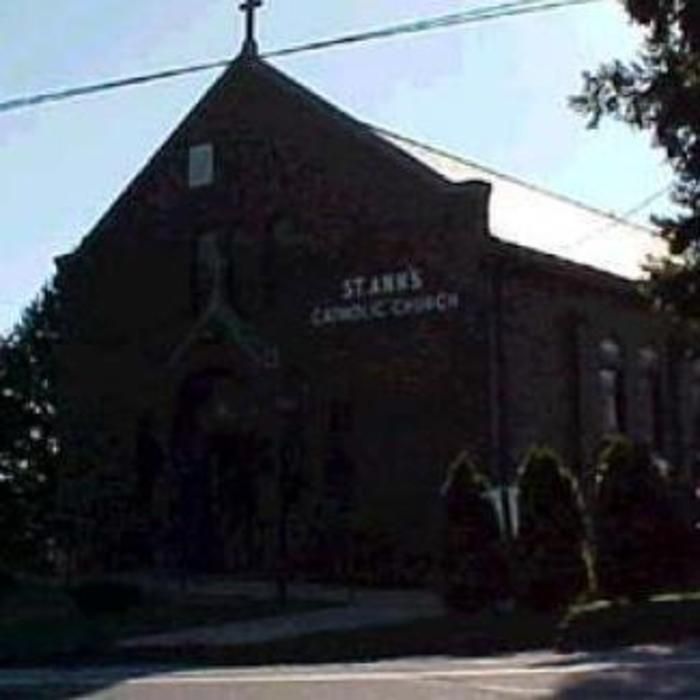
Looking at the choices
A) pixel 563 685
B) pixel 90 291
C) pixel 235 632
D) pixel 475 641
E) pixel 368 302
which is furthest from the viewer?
pixel 90 291

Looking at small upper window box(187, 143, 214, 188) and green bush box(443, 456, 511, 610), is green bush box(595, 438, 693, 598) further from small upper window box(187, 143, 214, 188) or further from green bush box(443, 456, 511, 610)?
small upper window box(187, 143, 214, 188)

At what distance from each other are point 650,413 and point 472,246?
7308mm

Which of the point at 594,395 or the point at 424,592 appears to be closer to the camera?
the point at 424,592

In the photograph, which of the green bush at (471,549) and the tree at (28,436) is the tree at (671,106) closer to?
the green bush at (471,549)

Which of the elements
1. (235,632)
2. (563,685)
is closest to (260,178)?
(235,632)

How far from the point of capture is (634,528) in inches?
918

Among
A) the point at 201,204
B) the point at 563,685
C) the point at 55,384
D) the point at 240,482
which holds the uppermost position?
the point at 201,204

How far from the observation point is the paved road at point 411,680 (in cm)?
1444

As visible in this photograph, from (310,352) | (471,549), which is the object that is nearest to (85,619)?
(471,549)

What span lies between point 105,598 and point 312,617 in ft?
12.0

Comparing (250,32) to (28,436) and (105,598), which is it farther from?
(28,436)

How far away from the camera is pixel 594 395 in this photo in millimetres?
32938

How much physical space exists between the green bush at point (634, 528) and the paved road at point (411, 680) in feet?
16.2

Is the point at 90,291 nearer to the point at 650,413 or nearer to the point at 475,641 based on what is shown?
the point at 650,413
